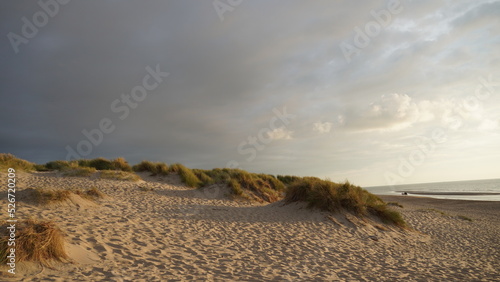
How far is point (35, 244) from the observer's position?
18.0 feet

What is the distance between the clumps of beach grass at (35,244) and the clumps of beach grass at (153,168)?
15.4m

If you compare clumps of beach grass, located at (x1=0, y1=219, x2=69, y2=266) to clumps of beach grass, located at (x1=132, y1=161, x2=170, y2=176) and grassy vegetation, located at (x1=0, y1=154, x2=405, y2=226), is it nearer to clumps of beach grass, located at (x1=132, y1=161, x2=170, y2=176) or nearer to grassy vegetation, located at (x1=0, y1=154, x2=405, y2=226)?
grassy vegetation, located at (x1=0, y1=154, x2=405, y2=226)

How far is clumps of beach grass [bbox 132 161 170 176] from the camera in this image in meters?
21.5

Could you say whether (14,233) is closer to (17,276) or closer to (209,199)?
(17,276)

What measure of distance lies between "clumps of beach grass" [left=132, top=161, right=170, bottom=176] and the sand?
23.3 ft

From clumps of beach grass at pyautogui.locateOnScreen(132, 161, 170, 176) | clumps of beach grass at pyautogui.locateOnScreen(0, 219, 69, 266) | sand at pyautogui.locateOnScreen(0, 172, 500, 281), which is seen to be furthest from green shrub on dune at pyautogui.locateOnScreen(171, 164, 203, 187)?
clumps of beach grass at pyautogui.locateOnScreen(0, 219, 69, 266)

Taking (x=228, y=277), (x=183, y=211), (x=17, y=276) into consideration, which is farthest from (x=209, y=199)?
(x=17, y=276)

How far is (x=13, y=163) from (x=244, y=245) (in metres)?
16.1

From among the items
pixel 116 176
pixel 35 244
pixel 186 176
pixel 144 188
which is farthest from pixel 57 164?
pixel 35 244

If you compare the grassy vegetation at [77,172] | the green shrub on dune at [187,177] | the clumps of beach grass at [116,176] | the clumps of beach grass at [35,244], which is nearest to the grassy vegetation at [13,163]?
the grassy vegetation at [77,172]

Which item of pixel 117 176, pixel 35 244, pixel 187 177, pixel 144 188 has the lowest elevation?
pixel 35 244

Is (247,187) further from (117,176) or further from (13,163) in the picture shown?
(13,163)

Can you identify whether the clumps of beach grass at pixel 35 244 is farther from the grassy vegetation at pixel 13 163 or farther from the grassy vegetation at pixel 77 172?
the grassy vegetation at pixel 77 172

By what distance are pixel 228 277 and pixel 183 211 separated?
678cm
